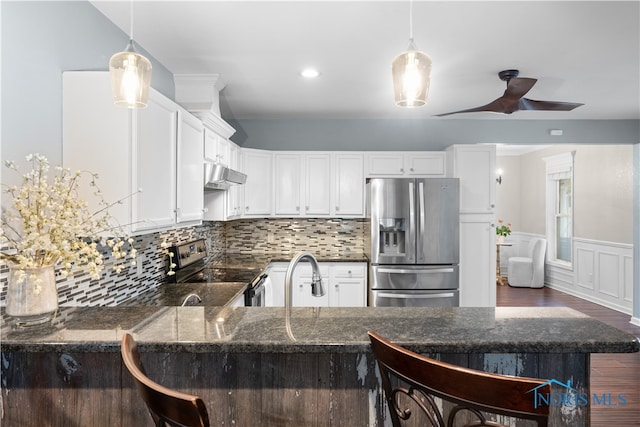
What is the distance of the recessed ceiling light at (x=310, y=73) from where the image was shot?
9.98 feet

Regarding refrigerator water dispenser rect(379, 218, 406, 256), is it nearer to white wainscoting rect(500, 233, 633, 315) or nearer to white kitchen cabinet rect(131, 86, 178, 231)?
white kitchen cabinet rect(131, 86, 178, 231)

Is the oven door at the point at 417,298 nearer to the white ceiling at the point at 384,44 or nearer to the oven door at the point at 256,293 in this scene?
the oven door at the point at 256,293

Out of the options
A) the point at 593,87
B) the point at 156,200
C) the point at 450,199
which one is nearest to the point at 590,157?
the point at 593,87

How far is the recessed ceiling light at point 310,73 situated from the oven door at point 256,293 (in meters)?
1.71

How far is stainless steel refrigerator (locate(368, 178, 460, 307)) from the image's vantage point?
13.0ft

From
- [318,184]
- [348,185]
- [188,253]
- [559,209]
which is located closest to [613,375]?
[348,185]

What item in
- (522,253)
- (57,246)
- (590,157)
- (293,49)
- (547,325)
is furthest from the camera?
(522,253)

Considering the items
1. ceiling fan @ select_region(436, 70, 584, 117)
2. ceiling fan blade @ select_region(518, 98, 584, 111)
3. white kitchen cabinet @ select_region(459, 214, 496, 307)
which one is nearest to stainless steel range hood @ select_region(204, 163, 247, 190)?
ceiling fan @ select_region(436, 70, 584, 117)

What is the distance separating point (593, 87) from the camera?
345cm

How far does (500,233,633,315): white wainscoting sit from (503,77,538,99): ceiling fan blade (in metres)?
3.74

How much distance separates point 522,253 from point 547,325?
737cm

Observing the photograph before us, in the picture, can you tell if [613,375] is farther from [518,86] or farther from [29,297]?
[29,297]

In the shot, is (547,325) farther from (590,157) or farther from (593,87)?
(590,157)

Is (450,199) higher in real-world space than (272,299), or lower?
higher
